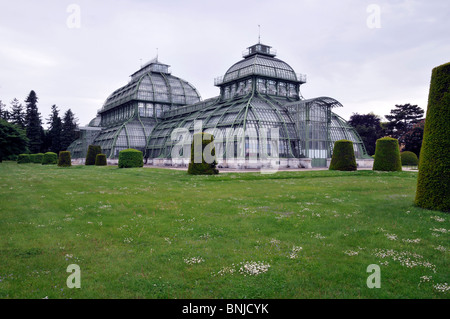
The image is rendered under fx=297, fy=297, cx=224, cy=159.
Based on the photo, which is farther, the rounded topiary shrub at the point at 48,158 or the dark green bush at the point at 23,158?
the dark green bush at the point at 23,158

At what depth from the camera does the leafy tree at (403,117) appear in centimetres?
7475

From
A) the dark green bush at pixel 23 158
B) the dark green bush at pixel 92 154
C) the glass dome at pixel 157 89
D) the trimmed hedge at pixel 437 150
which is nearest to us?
the trimmed hedge at pixel 437 150

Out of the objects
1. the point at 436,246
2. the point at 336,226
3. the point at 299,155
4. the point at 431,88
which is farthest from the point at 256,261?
the point at 299,155

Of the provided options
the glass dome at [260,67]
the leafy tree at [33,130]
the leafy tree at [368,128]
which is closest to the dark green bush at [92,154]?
the glass dome at [260,67]

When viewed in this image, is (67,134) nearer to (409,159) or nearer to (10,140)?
(10,140)

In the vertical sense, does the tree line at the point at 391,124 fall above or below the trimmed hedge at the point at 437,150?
above

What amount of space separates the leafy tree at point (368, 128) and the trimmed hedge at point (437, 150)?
6267cm

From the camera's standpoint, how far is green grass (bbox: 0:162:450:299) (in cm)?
630

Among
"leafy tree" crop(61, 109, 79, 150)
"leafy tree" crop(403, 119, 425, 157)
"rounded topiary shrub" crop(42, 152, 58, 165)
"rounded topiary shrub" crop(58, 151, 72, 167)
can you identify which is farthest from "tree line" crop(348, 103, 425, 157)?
"leafy tree" crop(61, 109, 79, 150)

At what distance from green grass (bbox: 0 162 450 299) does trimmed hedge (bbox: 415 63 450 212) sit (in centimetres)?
97

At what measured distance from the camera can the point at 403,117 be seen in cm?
7550

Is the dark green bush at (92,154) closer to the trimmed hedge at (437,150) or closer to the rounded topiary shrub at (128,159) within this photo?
the rounded topiary shrub at (128,159)

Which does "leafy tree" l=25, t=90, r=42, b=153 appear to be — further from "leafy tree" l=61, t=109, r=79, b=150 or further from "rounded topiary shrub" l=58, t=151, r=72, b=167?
"rounded topiary shrub" l=58, t=151, r=72, b=167
